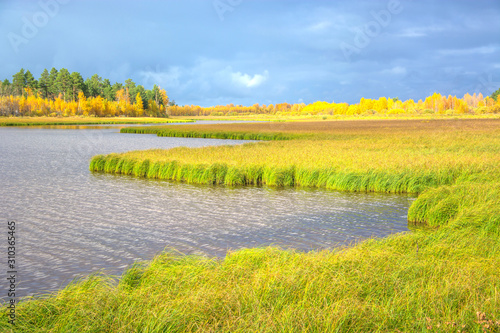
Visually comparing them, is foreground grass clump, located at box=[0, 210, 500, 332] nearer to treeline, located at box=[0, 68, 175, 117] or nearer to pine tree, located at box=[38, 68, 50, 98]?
treeline, located at box=[0, 68, 175, 117]

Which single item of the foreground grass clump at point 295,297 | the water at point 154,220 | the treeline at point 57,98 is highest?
the treeline at point 57,98

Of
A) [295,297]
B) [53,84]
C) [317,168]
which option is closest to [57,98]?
[53,84]

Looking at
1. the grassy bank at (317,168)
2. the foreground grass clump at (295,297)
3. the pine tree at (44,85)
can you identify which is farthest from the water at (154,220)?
the pine tree at (44,85)

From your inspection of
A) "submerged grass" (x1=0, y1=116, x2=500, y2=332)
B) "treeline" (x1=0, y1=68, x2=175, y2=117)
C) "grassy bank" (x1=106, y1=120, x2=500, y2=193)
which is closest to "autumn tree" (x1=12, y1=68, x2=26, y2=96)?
"treeline" (x1=0, y1=68, x2=175, y2=117)

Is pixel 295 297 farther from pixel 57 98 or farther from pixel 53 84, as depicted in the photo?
pixel 53 84

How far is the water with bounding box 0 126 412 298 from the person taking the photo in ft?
38.6

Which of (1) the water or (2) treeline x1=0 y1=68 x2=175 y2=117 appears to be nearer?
(1) the water

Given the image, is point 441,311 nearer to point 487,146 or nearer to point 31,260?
point 31,260

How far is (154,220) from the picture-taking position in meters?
16.1

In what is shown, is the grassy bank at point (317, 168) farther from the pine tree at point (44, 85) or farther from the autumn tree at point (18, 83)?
the pine tree at point (44, 85)

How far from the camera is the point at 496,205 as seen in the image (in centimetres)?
1329

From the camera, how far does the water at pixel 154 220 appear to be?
11.8 meters

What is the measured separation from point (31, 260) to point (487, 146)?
34121 millimetres

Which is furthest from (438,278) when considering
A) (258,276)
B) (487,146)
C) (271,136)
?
(271,136)
